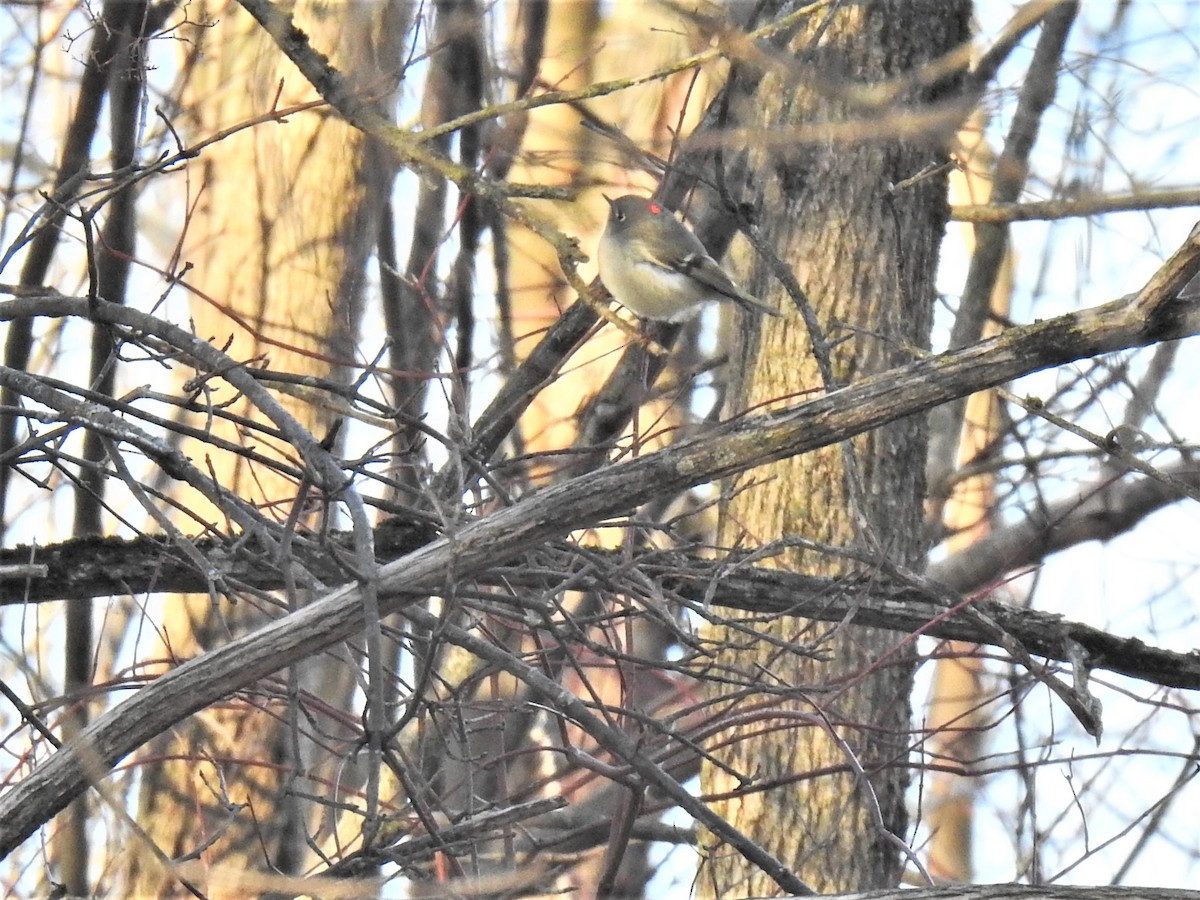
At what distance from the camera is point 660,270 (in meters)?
5.00

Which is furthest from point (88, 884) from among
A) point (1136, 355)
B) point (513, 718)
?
point (1136, 355)

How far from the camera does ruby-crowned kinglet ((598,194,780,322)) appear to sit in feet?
16.3

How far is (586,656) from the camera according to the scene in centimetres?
769

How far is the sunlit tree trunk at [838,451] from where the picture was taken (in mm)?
4637

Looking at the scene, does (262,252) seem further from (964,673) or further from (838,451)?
(964,673)

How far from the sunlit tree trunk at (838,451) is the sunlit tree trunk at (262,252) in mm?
1525

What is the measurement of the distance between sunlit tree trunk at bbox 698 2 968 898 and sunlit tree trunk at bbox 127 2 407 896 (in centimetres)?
152

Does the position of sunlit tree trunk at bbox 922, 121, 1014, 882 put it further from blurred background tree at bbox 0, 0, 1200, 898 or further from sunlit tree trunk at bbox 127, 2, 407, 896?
sunlit tree trunk at bbox 127, 2, 407, 896

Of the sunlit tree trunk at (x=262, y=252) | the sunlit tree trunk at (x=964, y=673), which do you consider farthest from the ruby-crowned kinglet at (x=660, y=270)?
the sunlit tree trunk at (x=964, y=673)

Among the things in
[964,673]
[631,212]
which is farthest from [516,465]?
[964,673]

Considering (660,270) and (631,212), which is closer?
(660,270)

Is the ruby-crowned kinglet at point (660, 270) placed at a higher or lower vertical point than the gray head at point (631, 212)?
lower

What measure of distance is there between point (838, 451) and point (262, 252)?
2.32 metres

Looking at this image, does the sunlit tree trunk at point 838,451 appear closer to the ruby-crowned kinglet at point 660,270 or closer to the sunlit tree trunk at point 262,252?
the ruby-crowned kinglet at point 660,270
